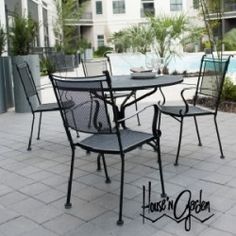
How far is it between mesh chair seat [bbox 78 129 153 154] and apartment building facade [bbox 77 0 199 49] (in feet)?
96.2

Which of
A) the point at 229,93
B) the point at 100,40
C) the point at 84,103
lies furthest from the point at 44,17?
the point at 84,103

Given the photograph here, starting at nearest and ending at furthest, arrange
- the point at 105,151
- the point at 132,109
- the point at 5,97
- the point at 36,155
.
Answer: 1. the point at 105,151
2. the point at 36,155
3. the point at 132,109
4. the point at 5,97

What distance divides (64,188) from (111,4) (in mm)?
31074

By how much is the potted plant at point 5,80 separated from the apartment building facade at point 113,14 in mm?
25185

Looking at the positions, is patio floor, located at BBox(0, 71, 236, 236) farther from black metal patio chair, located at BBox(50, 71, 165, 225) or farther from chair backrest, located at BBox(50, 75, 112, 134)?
chair backrest, located at BBox(50, 75, 112, 134)

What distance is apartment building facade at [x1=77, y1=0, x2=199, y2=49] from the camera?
103 feet

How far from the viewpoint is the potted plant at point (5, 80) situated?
6598 millimetres

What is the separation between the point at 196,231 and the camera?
7.33 ft

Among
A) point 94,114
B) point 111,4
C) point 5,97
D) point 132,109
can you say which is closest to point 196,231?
point 94,114

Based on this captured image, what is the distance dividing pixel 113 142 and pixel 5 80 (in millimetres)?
4615

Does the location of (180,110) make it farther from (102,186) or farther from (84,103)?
(84,103)

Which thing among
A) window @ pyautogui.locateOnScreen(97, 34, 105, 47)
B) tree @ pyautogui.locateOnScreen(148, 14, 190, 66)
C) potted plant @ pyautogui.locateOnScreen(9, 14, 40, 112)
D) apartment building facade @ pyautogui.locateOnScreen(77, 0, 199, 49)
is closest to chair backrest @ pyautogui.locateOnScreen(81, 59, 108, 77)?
potted plant @ pyautogui.locateOnScreen(9, 14, 40, 112)

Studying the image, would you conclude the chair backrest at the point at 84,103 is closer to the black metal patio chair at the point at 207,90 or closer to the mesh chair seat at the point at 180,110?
the black metal patio chair at the point at 207,90

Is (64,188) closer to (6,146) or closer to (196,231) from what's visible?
(196,231)
